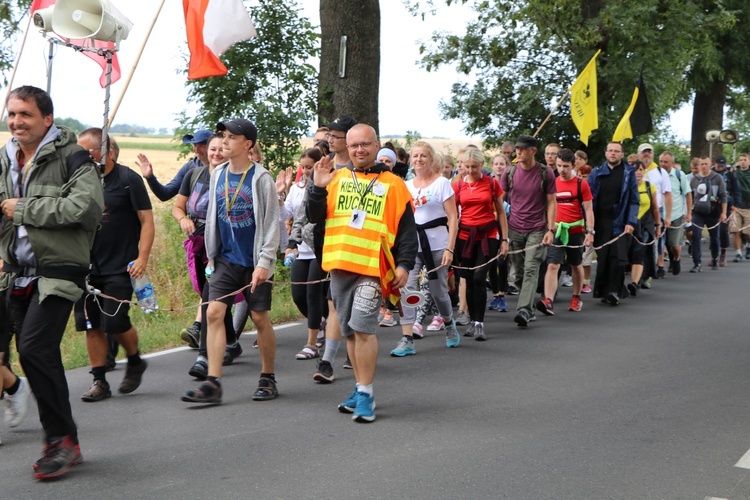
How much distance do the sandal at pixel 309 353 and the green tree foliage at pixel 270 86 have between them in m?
5.97

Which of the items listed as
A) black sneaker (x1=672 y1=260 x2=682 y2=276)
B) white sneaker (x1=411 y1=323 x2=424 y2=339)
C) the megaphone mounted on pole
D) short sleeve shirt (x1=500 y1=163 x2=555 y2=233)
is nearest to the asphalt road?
white sneaker (x1=411 y1=323 x2=424 y2=339)

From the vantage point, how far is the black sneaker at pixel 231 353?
8289 mm

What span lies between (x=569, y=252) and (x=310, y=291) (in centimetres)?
452

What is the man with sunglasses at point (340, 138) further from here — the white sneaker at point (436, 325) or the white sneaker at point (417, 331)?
the white sneaker at point (436, 325)

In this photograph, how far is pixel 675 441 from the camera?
5891 mm

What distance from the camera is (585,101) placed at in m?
15.9

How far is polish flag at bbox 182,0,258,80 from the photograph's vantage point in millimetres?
9938

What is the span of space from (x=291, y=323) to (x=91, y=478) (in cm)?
556

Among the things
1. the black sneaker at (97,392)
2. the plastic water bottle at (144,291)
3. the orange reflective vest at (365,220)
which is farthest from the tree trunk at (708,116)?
the black sneaker at (97,392)

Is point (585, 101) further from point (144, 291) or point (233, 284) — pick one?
point (233, 284)

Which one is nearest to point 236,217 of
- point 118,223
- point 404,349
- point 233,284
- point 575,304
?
point 233,284

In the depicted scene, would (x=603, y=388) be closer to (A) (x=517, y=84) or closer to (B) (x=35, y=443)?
(B) (x=35, y=443)

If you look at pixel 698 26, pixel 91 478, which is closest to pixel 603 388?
pixel 91 478

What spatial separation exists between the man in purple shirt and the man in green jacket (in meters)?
5.85
